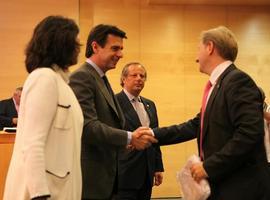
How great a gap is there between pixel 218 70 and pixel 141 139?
2.50ft

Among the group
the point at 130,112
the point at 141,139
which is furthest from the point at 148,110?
the point at 141,139

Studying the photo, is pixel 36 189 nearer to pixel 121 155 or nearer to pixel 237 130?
pixel 237 130

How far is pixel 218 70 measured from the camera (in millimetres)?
2572

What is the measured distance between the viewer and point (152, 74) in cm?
726

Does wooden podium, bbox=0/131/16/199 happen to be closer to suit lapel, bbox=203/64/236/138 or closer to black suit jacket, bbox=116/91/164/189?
black suit jacket, bbox=116/91/164/189

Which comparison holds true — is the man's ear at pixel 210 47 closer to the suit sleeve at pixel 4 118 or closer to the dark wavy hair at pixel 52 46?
the dark wavy hair at pixel 52 46

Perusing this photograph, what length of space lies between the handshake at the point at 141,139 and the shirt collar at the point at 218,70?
26.6 inches

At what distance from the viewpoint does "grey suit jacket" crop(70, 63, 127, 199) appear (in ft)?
8.61

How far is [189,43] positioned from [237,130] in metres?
5.23

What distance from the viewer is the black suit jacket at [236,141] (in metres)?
2.29

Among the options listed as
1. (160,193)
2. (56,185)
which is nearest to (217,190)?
(56,185)

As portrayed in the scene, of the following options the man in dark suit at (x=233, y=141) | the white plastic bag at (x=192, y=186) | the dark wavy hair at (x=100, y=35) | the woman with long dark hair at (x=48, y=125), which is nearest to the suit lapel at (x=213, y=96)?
the man in dark suit at (x=233, y=141)

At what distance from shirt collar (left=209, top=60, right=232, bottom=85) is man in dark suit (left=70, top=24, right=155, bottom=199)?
2.11ft

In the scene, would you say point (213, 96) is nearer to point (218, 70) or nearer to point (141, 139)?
point (218, 70)
